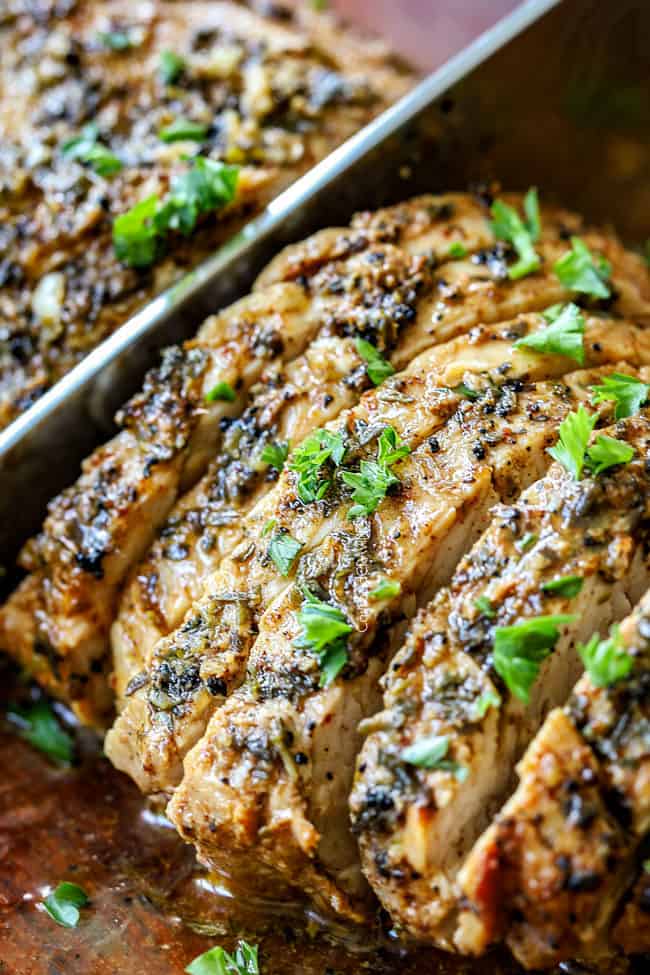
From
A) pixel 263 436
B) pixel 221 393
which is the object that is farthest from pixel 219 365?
pixel 263 436

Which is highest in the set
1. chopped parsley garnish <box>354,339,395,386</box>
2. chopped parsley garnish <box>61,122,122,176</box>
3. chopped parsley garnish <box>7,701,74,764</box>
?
chopped parsley garnish <box>61,122,122,176</box>

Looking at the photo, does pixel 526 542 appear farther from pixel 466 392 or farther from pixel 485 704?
pixel 466 392

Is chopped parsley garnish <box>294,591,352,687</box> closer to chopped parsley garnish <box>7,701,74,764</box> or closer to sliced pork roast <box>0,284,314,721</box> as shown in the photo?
sliced pork roast <box>0,284,314,721</box>

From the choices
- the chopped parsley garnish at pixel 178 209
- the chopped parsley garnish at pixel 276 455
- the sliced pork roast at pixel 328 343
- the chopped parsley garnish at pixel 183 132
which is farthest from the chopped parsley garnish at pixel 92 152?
the chopped parsley garnish at pixel 276 455

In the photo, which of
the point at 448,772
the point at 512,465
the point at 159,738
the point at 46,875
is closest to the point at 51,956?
the point at 46,875

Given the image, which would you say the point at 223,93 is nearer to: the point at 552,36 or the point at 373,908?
the point at 552,36

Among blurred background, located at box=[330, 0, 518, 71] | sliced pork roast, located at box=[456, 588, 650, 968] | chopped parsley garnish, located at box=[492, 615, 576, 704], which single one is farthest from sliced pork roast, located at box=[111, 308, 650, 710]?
blurred background, located at box=[330, 0, 518, 71]
